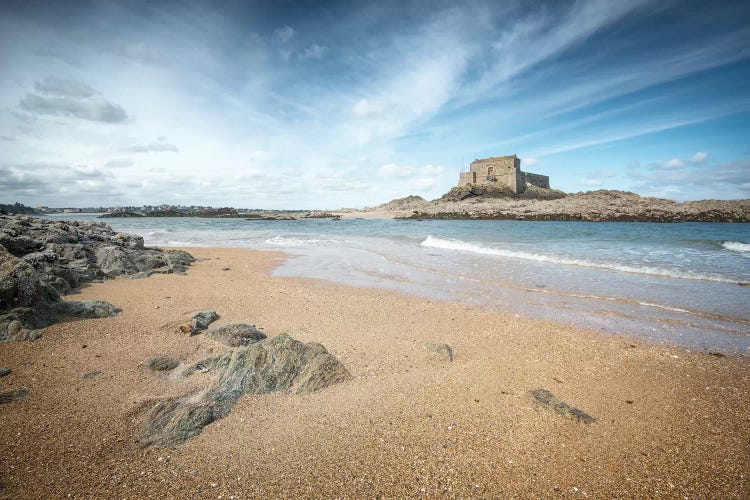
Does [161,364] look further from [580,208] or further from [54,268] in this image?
[580,208]

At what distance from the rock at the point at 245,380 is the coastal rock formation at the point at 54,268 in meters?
3.30

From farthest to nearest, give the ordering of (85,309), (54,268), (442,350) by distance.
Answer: (54,268)
(85,309)
(442,350)

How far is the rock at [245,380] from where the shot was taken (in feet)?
10.7

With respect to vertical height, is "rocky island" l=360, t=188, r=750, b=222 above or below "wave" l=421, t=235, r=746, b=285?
above

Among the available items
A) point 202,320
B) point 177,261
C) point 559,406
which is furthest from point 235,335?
point 177,261

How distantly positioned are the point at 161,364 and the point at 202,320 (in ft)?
5.54

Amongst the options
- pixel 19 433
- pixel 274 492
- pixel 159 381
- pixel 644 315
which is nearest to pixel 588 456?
pixel 274 492

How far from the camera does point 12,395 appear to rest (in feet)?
11.6

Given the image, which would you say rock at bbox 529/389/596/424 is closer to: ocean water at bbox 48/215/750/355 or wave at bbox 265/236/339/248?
ocean water at bbox 48/215/750/355

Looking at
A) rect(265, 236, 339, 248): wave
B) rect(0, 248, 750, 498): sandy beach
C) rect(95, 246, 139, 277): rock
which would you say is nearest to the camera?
rect(0, 248, 750, 498): sandy beach

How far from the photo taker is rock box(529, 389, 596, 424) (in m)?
3.60

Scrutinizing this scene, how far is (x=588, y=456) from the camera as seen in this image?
9.99 feet

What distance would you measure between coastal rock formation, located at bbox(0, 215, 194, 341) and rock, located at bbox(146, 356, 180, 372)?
2.11 metres

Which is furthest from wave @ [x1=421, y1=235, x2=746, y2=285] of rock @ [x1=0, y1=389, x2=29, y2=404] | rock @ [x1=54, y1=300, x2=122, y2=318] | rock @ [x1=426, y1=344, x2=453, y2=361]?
rock @ [x1=0, y1=389, x2=29, y2=404]
